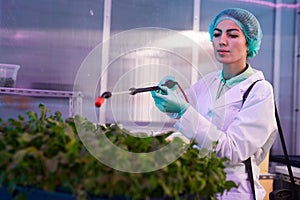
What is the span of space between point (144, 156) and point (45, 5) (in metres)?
2.32

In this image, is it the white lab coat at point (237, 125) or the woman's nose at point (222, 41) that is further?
the woman's nose at point (222, 41)

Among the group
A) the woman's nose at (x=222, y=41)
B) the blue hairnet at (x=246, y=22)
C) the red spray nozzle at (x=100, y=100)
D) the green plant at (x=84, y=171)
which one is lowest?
→ the green plant at (x=84, y=171)

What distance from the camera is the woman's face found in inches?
45.6

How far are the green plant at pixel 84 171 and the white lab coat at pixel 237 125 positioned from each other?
0.35m

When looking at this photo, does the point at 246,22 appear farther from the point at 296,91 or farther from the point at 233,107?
the point at 296,91

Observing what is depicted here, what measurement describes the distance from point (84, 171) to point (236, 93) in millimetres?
748

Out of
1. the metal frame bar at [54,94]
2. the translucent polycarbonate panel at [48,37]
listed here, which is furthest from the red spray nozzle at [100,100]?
the translucent polycarbonate panel at [48,37]

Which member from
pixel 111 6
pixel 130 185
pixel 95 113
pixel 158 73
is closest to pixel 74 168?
pixel 130 185

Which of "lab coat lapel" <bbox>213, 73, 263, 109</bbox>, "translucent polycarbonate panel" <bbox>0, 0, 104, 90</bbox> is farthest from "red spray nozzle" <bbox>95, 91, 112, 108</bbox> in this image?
"translucent polycarbonate panel" <bbox>0, 0, 104, 90</bbox>

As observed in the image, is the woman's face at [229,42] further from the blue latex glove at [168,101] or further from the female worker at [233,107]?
the blue latex glove at [168,101]

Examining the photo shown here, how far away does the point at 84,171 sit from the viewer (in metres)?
0.52

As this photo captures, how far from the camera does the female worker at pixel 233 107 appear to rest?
969 millimetres

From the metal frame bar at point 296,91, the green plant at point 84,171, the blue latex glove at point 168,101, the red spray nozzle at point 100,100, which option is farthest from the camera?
the metal frame bar at point 296,91

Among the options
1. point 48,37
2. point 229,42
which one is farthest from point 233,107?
point 48,37
